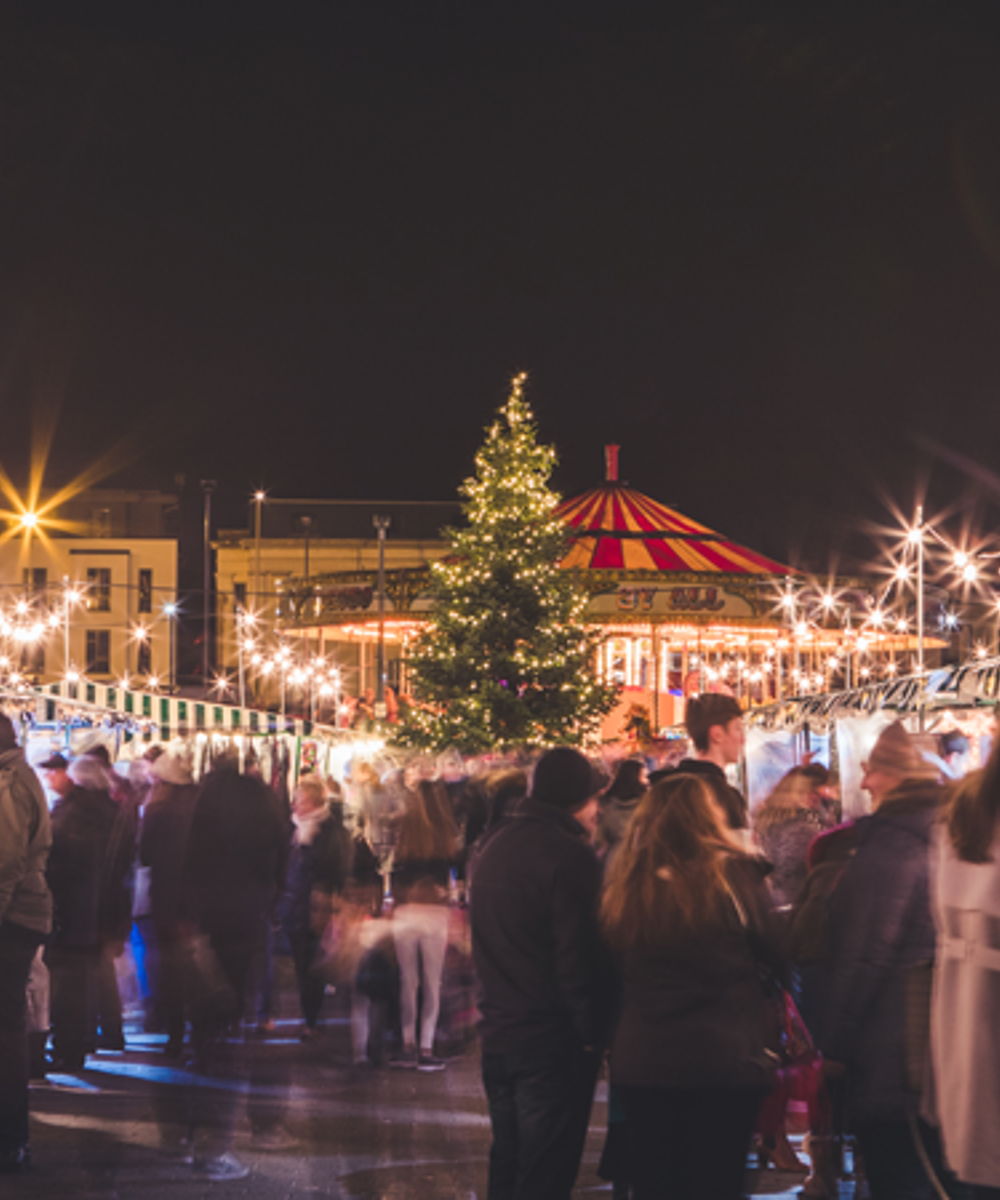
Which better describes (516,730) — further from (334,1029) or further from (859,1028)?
(859,1028)

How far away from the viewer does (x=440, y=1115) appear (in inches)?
299

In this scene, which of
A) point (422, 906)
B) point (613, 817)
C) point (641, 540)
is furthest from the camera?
point (641, 540)

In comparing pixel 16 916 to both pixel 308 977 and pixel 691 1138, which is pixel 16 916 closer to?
pixel 691 1138

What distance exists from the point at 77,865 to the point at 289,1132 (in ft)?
7.68

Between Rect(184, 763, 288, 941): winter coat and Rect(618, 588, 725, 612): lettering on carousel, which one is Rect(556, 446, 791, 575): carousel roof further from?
Rect(184, 763, 288, 941): winter coat

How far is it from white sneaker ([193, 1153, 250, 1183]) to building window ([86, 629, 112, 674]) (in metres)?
63.5

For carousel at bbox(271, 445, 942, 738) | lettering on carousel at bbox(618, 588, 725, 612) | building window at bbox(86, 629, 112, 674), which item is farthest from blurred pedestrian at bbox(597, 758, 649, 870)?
building window at bbox(86, 629, 112, 674)

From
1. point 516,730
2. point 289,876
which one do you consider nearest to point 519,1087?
point 289,876

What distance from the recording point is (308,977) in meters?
10.4

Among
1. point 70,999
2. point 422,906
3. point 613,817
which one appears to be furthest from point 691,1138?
point 70,999

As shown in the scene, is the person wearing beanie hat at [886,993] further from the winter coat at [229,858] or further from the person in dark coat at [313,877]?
the person in dark coat at [313,877]

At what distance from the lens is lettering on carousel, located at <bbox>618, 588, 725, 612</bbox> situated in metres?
37.3

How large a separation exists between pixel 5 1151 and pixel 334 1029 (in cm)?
441

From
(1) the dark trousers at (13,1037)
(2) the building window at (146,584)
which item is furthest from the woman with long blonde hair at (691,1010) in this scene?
(2) the building window at (146,584)
